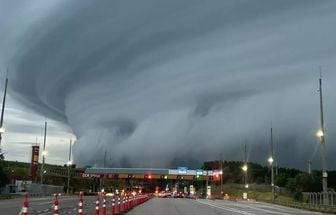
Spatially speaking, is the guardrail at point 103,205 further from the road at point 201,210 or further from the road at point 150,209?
the road at point 201,210

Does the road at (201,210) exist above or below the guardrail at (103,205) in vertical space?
below

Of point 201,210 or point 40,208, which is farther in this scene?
point 201,210

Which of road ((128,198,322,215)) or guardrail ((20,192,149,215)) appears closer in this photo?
guardrail ((20,192,149,215))

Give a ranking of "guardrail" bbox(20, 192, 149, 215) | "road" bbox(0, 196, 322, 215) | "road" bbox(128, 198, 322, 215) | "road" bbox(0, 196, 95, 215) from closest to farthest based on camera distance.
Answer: "guardrail" bbox(20, 192, 149, 215) < "road" bbox(0, 196, 95, 215) < "road" bbox(0, 196, 322, 215) < "road" bbox(128, 198, 322, 215)

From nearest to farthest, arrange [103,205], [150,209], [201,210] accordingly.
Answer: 1. [103,205]
2. [201,210]
3. [150,209]

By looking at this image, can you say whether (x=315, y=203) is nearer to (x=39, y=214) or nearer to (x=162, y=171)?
(x=39, y=214)

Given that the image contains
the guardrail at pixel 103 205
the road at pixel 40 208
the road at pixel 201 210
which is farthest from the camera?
the road at pixel 201 210

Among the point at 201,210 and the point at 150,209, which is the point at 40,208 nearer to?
the point at 150,209

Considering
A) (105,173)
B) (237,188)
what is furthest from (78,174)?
(237,188)

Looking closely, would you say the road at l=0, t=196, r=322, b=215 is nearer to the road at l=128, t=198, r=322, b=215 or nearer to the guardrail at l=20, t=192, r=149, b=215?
the road at l=128, t=198, r=322, b=215

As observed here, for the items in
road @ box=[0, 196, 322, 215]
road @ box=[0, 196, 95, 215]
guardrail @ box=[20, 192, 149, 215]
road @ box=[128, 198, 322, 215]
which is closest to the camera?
guardrail @ box=[20, 192, 149, 215]

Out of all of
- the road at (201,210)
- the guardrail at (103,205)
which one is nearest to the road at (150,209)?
the road at (201,210)

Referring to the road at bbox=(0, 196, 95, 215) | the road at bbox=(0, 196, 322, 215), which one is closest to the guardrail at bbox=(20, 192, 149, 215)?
the road at bbox=(0, 196, 322, 215)

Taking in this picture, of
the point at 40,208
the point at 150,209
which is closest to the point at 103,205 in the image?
the point at 40,208
